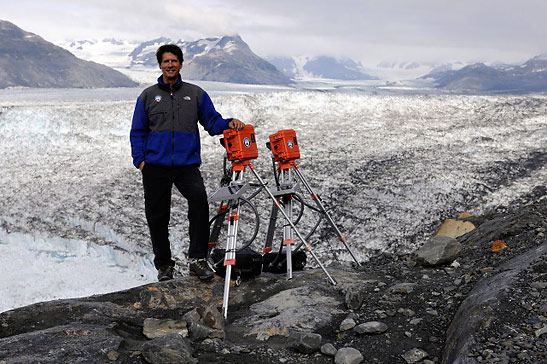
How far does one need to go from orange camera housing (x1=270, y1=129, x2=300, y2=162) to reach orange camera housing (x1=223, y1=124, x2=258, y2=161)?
2.19ft

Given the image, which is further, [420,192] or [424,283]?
[420,192]

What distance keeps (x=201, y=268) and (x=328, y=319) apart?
5.07ft

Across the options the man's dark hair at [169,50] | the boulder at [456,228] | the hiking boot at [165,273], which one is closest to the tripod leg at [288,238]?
the hiking boot at [165,273]

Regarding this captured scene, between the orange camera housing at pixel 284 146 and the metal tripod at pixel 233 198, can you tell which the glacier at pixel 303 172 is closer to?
the orange camera housing at pixel 284 146

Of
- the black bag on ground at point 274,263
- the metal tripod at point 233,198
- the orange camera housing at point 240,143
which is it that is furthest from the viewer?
the black bag on ground at point 274,263

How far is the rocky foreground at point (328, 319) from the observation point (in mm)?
3010

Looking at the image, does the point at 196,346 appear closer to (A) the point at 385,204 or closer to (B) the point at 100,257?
(B) the point at 100,257

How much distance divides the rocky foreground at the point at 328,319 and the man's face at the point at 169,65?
216cm

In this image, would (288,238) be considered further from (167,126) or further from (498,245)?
(498,245)

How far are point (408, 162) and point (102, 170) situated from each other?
10.6m

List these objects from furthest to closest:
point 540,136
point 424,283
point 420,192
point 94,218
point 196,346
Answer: point 540,136, point 420,192, point 94,218, point 424,283, point 196,346

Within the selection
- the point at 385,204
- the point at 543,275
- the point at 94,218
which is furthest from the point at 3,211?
A: the point at 543,275

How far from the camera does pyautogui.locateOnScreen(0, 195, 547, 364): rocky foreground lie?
9.87 ft

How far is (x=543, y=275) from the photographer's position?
11.5ft
